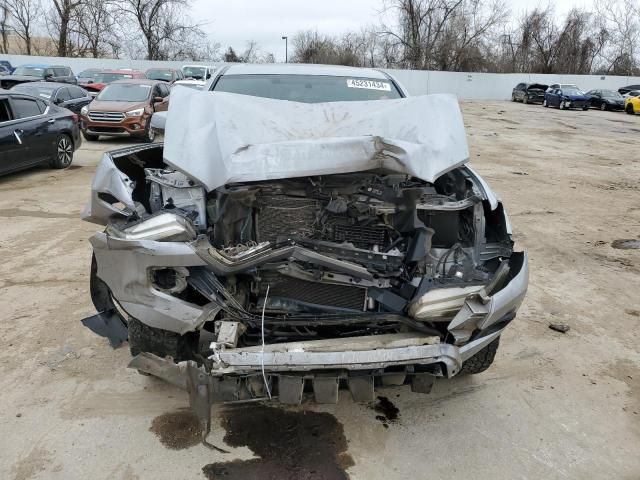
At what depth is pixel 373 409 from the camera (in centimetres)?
319

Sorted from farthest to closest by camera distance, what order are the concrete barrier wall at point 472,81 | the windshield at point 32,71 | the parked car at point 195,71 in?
the concrete barrier wall at point 472,81
the parked car at point 195,71
the windshield at point 32,71

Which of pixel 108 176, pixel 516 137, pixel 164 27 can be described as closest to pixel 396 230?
pixel 108 176

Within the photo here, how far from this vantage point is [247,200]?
9.52ft

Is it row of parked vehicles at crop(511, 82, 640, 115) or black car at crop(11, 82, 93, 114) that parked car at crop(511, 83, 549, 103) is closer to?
row of parked vehicles at crop(511, 82, 640, 115)

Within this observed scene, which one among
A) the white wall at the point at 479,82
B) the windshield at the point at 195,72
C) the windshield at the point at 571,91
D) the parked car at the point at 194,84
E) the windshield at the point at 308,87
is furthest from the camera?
the white wall at the point at 479,82

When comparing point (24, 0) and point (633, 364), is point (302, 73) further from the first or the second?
point (24, 0)

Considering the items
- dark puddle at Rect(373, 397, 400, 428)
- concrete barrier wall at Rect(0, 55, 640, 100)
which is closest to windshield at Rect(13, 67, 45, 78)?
concrete barrier wall at Rect(0, 55, 640, 100)

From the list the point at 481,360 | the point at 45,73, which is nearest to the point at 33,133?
the point at 481,360

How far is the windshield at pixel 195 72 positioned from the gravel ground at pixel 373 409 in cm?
2207

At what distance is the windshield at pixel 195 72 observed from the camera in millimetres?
26141

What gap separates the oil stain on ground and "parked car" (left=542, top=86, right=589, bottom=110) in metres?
33.6

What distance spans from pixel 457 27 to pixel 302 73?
4667 cm

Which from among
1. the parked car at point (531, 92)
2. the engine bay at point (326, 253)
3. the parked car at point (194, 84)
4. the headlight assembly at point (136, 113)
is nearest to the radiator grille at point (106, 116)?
the headlight assembly at point (136, 113)

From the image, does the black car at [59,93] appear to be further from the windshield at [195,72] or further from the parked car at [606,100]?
the parked car at [606,100]
